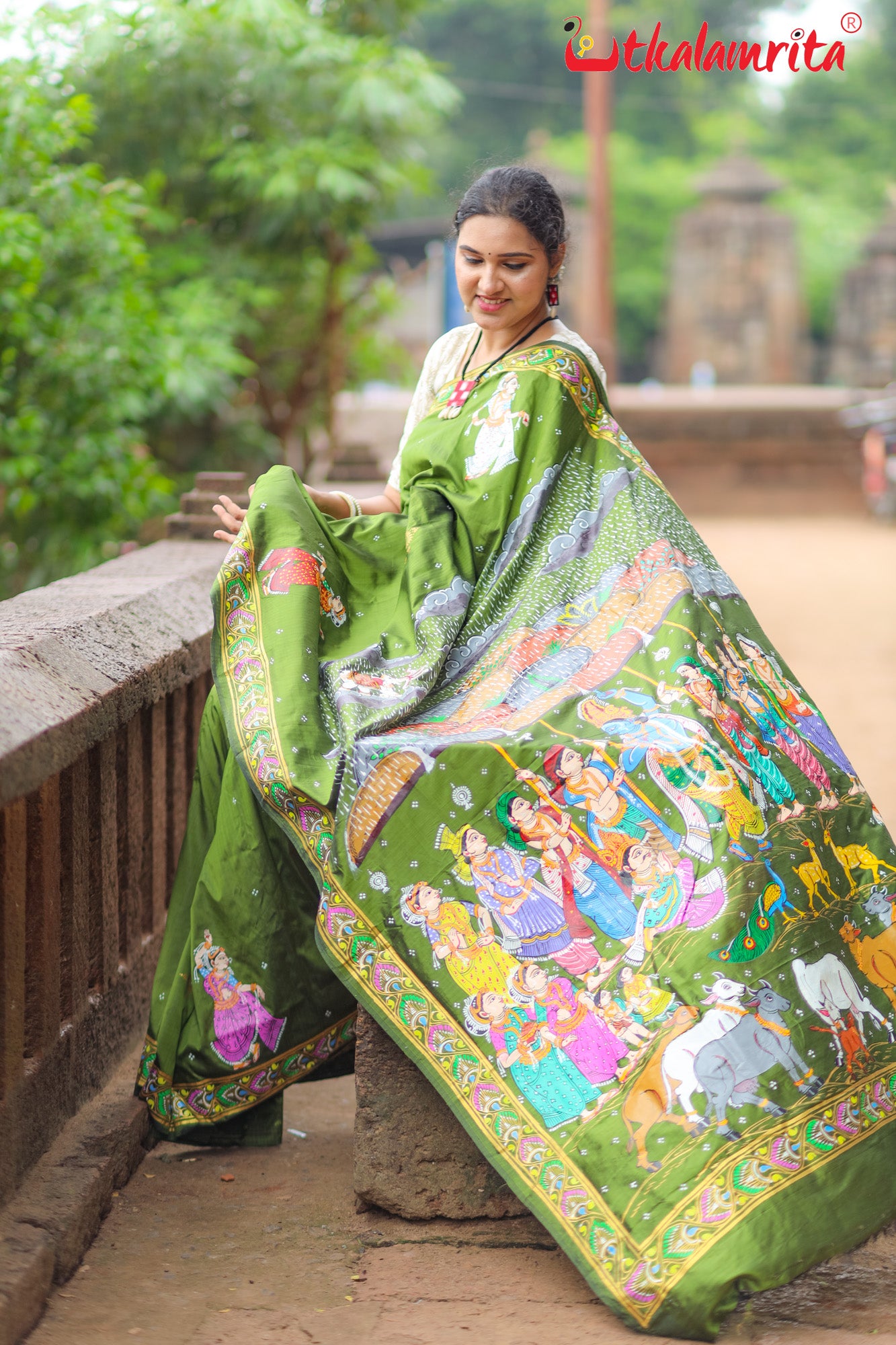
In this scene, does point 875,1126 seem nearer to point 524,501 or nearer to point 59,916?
point 524,501

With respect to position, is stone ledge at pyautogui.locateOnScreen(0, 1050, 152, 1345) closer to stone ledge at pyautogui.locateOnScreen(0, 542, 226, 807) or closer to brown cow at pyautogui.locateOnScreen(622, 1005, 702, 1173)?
stone ledge at pyautogui.locateOnScreen(0, 542, 226, 807)

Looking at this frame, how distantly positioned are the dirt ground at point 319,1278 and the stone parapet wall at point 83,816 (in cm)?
21

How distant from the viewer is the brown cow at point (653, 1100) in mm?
1885

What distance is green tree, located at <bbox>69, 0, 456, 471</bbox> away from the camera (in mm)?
6297

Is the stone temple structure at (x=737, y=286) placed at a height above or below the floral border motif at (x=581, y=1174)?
above

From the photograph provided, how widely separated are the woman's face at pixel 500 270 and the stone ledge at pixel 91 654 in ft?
2.76

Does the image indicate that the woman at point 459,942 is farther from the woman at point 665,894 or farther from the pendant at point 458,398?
the pendant at point 458,398

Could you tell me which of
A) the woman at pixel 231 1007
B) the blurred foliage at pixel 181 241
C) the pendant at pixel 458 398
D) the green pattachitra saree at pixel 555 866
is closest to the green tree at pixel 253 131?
the blurred foliage at pixel 181 241

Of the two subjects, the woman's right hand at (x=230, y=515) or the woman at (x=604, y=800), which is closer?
the woman at (x=604, y=800)

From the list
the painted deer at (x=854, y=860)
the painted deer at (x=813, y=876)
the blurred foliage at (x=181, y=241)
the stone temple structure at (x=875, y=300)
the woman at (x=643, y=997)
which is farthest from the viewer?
the stone temple structure at (x=875, y=300)

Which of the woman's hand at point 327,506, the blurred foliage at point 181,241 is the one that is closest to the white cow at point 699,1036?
the woman's hand at point 327,506

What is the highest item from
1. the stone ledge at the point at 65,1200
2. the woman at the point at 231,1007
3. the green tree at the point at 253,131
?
the green tree at the point at 253,131

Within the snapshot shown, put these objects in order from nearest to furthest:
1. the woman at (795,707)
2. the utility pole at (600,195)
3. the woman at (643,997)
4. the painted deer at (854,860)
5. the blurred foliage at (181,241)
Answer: the woman at (643,997) < the painted deer at (854,860) < the woman at (795,707) < the blurred foliage at (181,241) < the utility pole at (600,195)

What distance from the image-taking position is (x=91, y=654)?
235 centimetres
